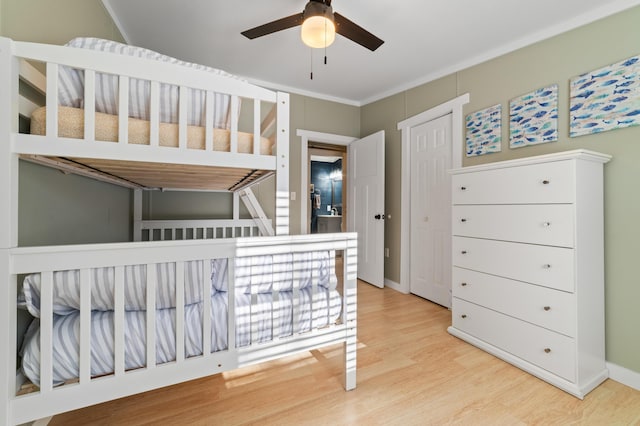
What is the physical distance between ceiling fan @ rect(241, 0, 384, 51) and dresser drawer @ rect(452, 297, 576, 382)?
1958mm

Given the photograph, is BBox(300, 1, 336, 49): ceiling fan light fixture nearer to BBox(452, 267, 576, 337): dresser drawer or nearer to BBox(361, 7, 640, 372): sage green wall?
BBox(361, 7, 640, 372): sage green wall

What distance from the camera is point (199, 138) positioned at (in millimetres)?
1129

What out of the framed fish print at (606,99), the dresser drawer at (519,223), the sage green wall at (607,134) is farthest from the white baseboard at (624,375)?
the framed fish print at (606,99)

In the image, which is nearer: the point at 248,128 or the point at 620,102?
the point at 620,102

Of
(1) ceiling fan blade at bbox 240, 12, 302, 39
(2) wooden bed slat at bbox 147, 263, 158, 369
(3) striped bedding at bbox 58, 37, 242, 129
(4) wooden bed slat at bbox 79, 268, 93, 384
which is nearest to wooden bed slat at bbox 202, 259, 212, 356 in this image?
(2) wooden bed slat at bbox 147, 263, 158, 369

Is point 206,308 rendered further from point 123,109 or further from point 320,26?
point 320,26

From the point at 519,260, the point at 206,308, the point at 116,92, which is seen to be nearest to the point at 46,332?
the point at 206,308

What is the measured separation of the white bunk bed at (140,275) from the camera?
0.87 metres

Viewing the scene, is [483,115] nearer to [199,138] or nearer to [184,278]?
[199,138]

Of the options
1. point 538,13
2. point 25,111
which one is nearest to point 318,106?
point 538,13

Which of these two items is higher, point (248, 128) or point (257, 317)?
point (248, 128)

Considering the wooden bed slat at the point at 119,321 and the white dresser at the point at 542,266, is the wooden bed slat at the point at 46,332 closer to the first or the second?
the wooden bed slat at the point at 119,321

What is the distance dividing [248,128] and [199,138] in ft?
6.85

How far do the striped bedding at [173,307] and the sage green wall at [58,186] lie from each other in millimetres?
392
